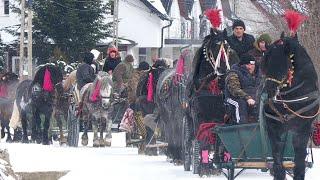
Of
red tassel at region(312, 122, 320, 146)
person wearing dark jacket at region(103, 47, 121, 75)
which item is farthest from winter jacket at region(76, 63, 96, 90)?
red tassel at region(312, 122, 320, 146)

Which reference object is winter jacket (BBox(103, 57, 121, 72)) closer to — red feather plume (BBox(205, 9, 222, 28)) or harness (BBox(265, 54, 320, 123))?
red feather plume (BBox(205, 9, 222, 28))

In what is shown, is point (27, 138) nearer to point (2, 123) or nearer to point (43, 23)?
point (2, 123)

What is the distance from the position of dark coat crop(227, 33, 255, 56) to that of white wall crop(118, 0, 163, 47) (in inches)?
2086

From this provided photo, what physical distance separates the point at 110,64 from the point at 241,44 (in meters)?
9.25

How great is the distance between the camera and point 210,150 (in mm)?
15672

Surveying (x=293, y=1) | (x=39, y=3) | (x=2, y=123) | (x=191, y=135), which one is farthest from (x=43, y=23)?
(x=191, y=135)

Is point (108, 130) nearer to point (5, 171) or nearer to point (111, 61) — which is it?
point (111, 61)

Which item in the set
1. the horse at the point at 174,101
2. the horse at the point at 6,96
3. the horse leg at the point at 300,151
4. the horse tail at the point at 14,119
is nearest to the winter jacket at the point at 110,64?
the horse tail at the point at 14,119

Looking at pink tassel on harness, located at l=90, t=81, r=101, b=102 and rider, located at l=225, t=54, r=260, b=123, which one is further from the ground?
rider, located at l=225, t=54, r=260, b=123

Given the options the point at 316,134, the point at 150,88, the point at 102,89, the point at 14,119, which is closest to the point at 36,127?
the point at 14,119

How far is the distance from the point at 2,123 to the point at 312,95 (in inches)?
674

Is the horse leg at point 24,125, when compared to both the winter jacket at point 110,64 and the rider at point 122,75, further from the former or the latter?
the rider at point 122,75

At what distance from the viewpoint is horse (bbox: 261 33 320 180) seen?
528 inches

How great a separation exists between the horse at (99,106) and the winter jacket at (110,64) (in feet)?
3.05
